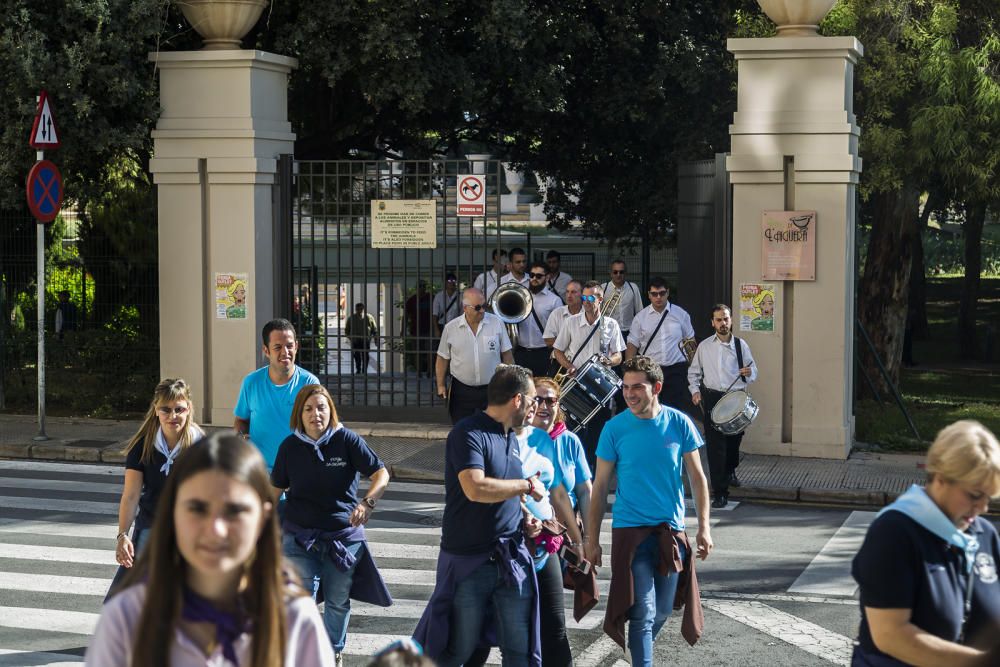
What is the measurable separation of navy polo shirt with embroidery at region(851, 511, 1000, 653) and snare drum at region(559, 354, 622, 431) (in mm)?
7706

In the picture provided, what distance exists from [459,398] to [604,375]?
1.81 m

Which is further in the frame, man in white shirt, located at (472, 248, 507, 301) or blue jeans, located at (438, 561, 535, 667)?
man in white shirt, located at (472, 248, 507, 301)

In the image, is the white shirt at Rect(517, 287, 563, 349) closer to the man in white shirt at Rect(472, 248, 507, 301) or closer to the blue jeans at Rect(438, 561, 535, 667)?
the man in white shirt at Rect(472, 248, 507, 301)

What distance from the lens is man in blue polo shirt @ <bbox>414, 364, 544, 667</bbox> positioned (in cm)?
662

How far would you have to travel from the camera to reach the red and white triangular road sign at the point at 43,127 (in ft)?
50.5

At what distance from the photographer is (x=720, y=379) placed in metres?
13.1

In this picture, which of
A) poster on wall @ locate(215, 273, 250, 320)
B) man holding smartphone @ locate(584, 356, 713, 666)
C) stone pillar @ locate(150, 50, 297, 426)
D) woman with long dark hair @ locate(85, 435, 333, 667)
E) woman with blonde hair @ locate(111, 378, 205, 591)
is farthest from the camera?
poster on wall @ locate(215, 273, 250, 320)

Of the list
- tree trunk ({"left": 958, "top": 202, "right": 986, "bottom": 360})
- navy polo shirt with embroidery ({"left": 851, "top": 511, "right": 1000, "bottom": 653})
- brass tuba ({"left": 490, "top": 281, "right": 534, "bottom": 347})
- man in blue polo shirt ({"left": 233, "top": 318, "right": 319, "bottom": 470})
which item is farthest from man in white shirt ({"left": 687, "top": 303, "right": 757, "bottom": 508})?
tree trunk ({"left": 958, "top": 202, "right": 986, "bottom": 360})

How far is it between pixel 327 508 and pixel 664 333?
783cm

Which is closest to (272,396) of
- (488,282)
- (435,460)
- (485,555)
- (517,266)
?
(485,555)

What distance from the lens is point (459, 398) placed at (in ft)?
43.4

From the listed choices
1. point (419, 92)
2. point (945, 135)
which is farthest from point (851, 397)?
point (419, 92)

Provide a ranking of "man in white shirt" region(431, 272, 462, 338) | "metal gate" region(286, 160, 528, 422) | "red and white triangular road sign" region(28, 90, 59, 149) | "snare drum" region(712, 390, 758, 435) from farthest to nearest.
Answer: "man in white shirt" region(431, 272, 462, 338) < "metal gate" region(286, 160, 528, 422) < "red and white triangular road sign" region(28, 90, 59, 149) < "snare drum" region(712, 390, 758, 435)

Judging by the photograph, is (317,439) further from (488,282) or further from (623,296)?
(623,296)
